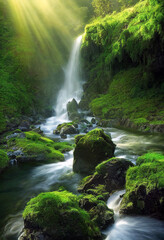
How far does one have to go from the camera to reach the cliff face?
708 inches

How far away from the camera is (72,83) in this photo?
32719 millimetres

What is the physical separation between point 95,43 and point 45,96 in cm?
1168

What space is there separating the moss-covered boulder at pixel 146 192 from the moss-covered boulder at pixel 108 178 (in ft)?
3.07

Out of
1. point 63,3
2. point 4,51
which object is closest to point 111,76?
point 4,51

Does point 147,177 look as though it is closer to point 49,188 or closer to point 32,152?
point 49,188

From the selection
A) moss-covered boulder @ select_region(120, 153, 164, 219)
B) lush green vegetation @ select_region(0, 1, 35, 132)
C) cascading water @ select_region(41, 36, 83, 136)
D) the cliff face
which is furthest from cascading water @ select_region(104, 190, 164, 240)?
cascading water @ select_region(41, 36, 83, 136)

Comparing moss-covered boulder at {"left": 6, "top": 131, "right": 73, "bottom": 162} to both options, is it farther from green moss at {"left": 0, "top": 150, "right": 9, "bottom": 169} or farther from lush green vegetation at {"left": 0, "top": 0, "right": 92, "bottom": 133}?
lush green vegetation at {"left": 0, "top": 0, "right": 92, "bottom": 133}

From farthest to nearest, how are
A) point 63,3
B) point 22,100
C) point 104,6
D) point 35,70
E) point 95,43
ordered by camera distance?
point 63,3 < point 104,6 < point 35,70 < point 95,43 < point 22,100

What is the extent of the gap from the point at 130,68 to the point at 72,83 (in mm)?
11168

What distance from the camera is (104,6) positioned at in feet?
133

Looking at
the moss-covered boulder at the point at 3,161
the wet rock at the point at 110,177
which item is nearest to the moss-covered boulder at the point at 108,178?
the wet rock at the point at 110,177

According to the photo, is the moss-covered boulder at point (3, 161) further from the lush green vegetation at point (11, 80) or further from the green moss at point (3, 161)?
the lush green vegetation at point (11, 80)

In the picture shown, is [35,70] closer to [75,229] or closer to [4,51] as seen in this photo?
[4,51]

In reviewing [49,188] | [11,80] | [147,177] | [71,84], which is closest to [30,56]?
[11,80]
